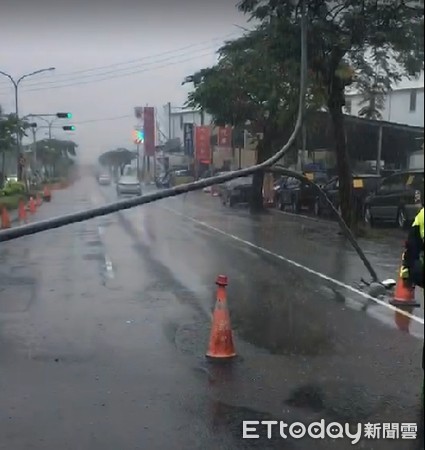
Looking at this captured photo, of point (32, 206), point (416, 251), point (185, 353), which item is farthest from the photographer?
point (32, 206)

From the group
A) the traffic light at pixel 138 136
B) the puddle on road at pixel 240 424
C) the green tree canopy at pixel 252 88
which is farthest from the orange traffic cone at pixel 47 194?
the puddle on road at pixel 240 424

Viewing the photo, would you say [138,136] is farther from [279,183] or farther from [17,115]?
[279,183]

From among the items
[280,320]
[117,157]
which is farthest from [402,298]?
[117,157]

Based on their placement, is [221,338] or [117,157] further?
[221,338]

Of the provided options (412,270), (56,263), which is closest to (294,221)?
(56,263)

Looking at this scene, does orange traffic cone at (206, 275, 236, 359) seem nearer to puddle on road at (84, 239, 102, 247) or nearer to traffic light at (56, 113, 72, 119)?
traffic light at (56, 113, 72, 119)

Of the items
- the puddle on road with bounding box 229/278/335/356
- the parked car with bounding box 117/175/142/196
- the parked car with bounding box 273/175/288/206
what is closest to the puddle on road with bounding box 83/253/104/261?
the parked car with bounding box 273/175/288/206

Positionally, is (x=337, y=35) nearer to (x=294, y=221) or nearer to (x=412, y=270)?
(x=412, y=270)
